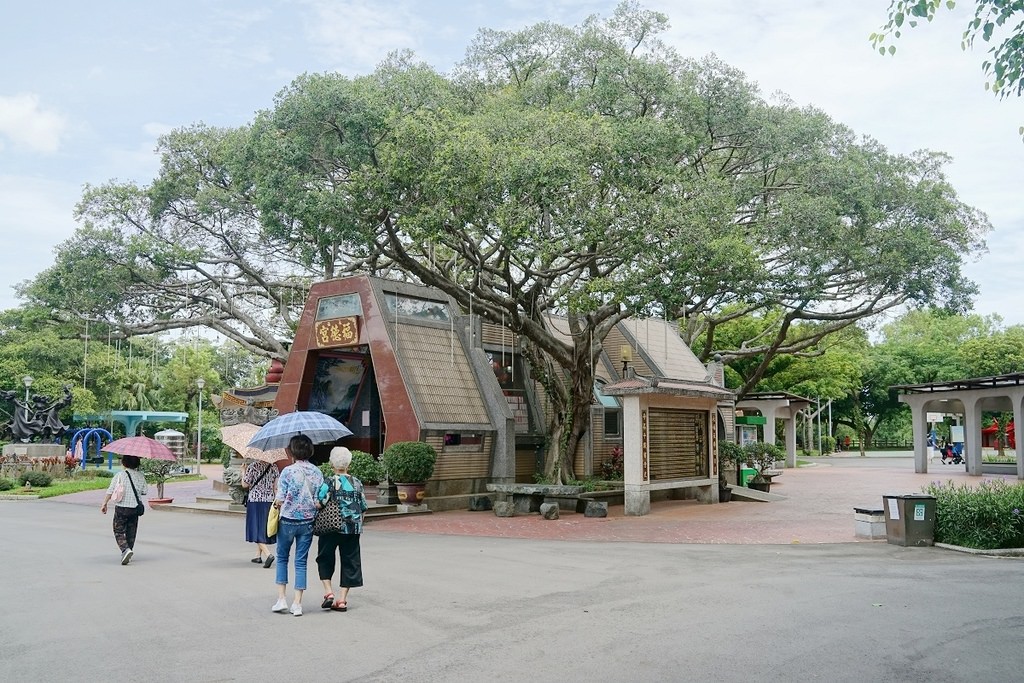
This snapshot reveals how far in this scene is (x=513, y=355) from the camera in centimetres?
2439

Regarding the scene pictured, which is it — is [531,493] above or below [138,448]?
below

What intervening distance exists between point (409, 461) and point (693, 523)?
623 cm

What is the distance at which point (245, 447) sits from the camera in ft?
36.4

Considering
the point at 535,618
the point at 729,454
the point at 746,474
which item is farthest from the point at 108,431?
the point at 535,618

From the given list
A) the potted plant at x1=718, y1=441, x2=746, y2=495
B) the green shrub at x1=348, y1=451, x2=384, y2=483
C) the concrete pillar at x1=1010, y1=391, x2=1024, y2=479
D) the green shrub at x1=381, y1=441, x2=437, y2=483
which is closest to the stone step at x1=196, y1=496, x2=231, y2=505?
the green shrub at x1=348, y1=451, x2=384, y2=483

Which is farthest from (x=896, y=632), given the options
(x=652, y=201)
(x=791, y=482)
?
(x=791, y=482)

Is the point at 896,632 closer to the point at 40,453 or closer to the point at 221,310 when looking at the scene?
the point at 221,310

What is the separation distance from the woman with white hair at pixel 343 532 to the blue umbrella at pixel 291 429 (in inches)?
56.8

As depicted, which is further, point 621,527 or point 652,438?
point 652,438

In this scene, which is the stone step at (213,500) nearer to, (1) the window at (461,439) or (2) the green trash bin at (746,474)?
(1) the window at (461,439)

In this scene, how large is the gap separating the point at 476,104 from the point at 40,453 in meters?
22.2

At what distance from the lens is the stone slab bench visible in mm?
19062

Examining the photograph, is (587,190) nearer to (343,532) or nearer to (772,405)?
(343,532)

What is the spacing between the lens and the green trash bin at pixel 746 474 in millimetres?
24108
